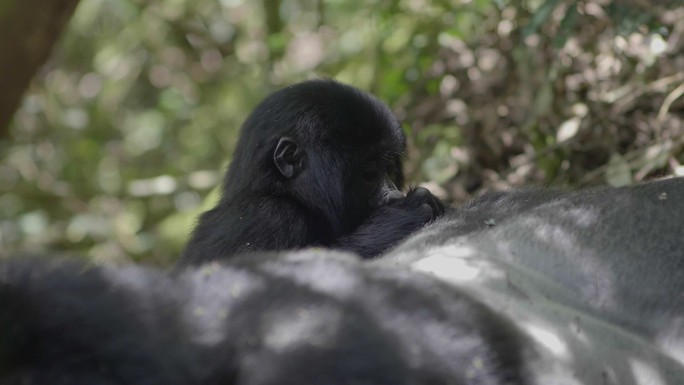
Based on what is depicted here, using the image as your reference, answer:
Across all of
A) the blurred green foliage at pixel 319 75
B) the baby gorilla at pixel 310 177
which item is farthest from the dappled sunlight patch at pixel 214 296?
the blurred green foliage at pixel 319 75

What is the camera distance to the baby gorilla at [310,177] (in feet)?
9.27

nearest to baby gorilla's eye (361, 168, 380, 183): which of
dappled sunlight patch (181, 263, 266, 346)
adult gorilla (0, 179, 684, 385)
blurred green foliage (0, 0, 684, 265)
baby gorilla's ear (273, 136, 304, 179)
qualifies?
baby gorilla's ear (273, 136, 304, 179)

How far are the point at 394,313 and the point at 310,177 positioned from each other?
1.61 metres

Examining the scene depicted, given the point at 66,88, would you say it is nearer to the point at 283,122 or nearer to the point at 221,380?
the point at 283,122

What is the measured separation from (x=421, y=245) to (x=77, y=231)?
14.3 feet

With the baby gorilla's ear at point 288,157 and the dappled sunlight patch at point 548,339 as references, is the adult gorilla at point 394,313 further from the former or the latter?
the baby gorilla's ear at point 288,157

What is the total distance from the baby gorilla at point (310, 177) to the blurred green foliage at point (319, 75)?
0.83 meters

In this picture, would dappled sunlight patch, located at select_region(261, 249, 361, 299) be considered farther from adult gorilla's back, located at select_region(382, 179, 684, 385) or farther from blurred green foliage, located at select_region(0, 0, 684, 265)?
blurred green foliage, located at select_region(0, 0, 684, 265)

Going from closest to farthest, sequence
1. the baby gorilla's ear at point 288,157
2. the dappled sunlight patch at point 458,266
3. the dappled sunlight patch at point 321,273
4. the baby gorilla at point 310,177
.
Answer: the dappled sunlight patch at point 321,273
the dappled sunlight patch at point 458,266
the baby gorilla at point 310,177
the baby gorilla's ear at point 288,157

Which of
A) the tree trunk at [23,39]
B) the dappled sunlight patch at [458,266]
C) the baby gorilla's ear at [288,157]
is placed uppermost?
the tree trunk at [23,39]

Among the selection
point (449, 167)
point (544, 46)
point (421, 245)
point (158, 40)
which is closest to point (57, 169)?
point (158, 40)

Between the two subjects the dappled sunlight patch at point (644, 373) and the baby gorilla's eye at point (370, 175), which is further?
the baby gorilla's eye at point (370, 175)

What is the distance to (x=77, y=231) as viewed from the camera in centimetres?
601

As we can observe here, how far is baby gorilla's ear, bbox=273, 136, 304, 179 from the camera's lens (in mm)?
3035
